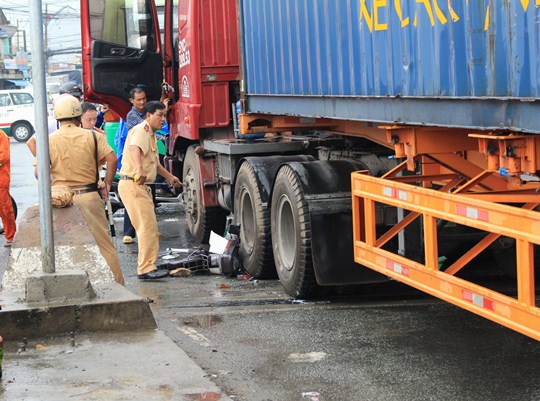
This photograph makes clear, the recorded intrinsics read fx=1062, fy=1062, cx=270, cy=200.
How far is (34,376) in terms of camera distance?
555 centimetres

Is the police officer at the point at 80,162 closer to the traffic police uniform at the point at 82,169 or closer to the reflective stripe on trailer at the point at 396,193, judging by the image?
the traffic police uniform at the point at 82,169

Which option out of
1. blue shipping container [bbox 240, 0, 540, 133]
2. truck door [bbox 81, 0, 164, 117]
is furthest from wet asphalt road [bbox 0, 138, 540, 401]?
truck door [bbox 81, 0, 164, 117]

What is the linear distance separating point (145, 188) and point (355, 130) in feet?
8.98

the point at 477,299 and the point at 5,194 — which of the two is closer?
the point at 477,299

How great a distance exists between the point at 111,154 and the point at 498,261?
337cm

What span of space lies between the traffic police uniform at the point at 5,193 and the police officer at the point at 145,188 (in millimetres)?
2793

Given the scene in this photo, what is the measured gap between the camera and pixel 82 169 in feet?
27.9

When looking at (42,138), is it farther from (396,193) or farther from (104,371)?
(396,193)

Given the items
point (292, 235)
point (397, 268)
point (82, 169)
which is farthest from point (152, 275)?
point (397, 268)

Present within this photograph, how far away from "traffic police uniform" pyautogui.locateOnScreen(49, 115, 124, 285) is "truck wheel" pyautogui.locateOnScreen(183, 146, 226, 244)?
11.5ft

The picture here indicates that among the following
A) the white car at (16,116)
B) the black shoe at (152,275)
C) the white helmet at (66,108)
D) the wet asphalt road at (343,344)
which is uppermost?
the white car at (16,116)

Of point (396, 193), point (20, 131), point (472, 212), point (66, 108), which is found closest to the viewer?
point (472, 212)

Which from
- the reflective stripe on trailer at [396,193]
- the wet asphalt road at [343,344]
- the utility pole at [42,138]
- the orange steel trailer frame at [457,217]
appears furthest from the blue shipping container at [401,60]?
the utility pole at [42,138]

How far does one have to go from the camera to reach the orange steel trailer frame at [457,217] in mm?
5164
